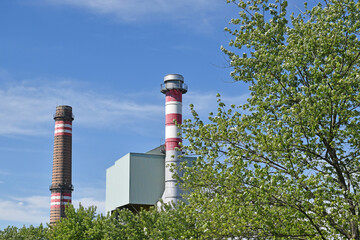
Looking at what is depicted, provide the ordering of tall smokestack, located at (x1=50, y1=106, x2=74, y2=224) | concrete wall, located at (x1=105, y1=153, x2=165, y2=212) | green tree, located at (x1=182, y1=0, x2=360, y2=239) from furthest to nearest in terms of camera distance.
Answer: tall smokestack, located at (x1=50, y1=106, x2=74, y2=224), concrete wall, located at (x1=105, y1=153, x2=165, y2=212), green tree, located at (x1=182, y1=0, x2=360, y2=239)

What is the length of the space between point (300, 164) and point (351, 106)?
2.58 meters

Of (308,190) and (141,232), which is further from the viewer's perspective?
(141,232)

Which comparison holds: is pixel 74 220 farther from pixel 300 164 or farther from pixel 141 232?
pixel 300 164

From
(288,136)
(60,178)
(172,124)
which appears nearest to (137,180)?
(172,124)

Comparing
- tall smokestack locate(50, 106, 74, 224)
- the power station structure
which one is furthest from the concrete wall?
tall smokestack locate(50, 106, 74, 224)

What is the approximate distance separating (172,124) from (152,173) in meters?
7.50

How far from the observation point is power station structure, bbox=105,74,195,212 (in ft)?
218

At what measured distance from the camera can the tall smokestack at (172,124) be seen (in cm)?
6644

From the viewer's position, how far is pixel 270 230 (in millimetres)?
16984

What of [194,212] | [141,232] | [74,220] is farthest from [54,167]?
[194,212]

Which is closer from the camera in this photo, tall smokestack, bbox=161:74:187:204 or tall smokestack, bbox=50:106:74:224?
tall smokestack, bbox=161:74:187:204

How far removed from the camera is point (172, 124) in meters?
66.2

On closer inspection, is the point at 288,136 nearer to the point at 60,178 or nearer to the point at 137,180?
the point at 137,180

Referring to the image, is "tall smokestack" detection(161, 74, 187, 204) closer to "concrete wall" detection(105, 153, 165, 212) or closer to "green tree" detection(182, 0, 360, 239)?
"concrete wall" detection(105, 153, 165, 212)
